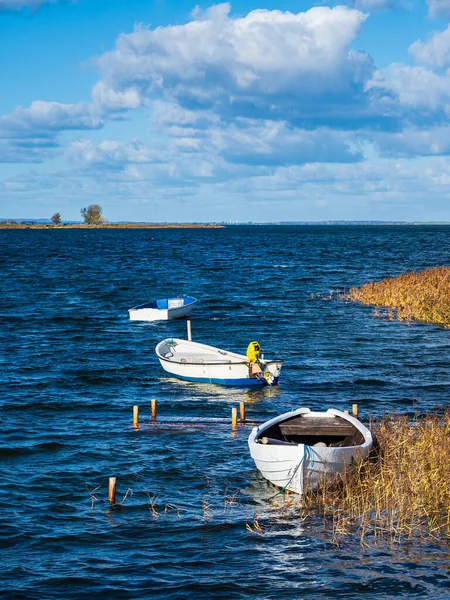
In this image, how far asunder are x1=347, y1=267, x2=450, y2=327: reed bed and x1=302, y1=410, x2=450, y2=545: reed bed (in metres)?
27.3

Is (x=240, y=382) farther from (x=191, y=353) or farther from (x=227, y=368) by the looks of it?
(x=191, y=353)

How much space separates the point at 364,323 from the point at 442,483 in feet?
99.5

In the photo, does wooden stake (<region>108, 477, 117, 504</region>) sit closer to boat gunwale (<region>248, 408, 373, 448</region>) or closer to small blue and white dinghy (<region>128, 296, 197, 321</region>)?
boat gunwale (<region>248, 408, 373, 448</region>)

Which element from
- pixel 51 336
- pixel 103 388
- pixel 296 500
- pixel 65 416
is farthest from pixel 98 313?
pixel 296 500

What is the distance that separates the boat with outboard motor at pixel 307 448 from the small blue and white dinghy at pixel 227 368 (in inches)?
381

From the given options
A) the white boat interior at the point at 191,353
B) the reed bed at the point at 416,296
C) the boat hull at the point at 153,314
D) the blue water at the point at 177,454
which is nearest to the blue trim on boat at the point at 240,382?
the blue water at the point at 177,454

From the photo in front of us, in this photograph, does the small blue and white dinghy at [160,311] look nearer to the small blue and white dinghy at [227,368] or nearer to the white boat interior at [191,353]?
the white boat interior at [191,353]

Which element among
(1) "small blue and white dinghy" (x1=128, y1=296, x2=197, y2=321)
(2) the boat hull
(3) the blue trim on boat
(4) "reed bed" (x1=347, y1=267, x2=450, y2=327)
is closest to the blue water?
(3) the blue trim on boat

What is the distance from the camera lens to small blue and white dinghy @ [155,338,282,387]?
3023 cm

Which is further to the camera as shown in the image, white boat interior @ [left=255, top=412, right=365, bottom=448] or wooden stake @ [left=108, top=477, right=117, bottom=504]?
white boat interior @ [left=255, top=412, right=365, bottom=448]

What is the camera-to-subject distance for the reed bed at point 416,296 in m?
46.9

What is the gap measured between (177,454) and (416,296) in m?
32.0

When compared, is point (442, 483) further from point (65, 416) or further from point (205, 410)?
point (65, 416)

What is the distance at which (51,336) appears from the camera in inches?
1763
